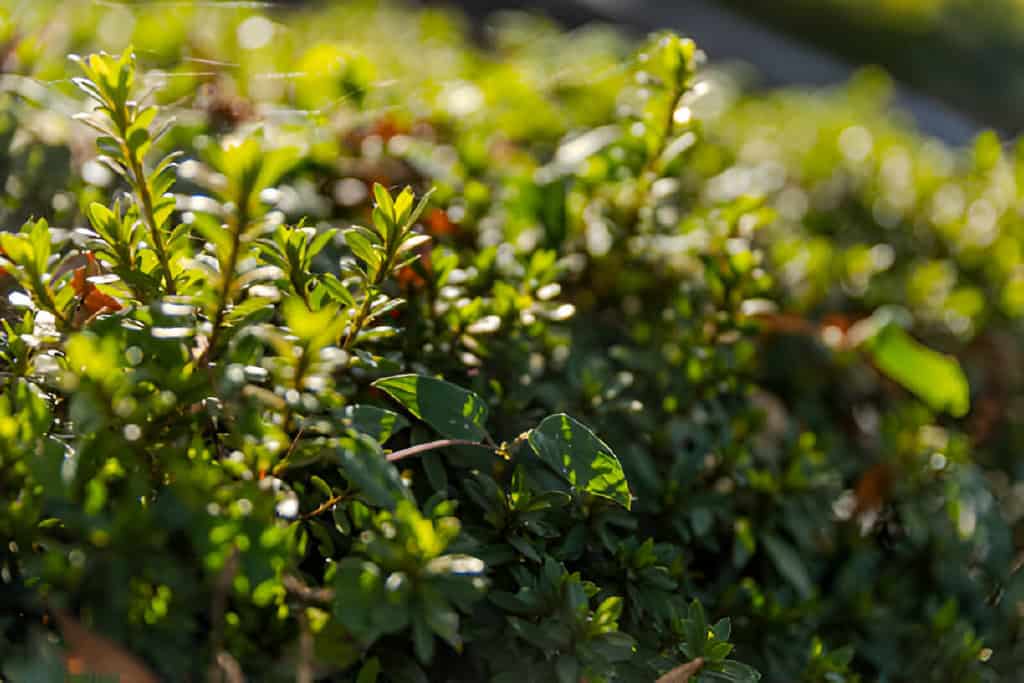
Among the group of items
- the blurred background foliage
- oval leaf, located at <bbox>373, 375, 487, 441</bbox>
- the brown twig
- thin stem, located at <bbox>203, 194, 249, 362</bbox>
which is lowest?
the blurred background foliage

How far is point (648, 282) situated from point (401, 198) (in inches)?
33.0

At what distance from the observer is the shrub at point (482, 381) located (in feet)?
2.82

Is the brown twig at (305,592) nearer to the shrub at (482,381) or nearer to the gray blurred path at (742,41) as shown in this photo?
the shrub at (482,381)

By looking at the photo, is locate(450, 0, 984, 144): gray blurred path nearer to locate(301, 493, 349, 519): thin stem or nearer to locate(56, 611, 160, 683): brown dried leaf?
locate(301, 493, 349, 519): thin stem

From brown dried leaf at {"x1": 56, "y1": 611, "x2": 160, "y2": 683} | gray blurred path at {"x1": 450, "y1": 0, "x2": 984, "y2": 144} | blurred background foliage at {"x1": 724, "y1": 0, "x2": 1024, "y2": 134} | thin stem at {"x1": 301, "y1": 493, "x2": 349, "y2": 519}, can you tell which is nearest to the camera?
brown dried leaf at {"x1": 56, "y1": 611, "x2": 160, "y2": 683}

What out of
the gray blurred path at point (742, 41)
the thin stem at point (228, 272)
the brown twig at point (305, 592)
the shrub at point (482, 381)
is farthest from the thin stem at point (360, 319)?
the gray blurred path at point (742, 41)

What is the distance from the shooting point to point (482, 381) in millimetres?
1291

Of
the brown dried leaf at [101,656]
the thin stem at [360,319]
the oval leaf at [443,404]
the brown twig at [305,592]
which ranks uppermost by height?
the thin stem at [360,319]

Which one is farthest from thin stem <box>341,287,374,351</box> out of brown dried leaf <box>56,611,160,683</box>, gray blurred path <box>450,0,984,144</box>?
gray blurred path <box>450,0,984,144</box>

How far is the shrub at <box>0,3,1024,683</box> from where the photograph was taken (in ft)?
2.82

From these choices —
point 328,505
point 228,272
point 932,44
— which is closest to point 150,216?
point 228,272

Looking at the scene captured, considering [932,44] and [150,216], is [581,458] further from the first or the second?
[932,44]

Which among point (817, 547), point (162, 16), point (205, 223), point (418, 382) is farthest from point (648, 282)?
point (162, 16)

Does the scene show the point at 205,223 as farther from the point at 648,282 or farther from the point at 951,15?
the point at 951,15
